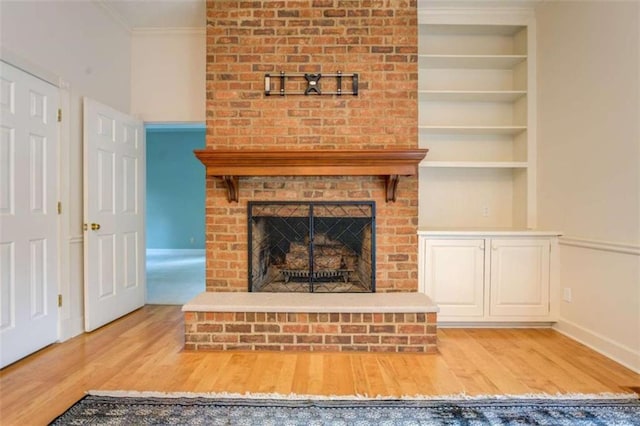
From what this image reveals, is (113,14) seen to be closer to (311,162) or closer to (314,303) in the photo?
(311,162)

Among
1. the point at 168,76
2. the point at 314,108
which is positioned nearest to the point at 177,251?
the point at 168,76

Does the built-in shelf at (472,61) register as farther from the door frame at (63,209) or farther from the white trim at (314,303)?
the door frame at (63,209)

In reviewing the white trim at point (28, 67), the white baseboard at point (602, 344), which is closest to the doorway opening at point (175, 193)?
the white trim at point (28, 67)

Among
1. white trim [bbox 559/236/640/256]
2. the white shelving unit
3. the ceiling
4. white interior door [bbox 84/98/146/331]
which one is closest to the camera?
white trim [bbox 559/236/640/256]

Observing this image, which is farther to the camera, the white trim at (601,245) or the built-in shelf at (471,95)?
the built-in shelf at (471,95)

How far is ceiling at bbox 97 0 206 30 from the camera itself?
9.86 feet

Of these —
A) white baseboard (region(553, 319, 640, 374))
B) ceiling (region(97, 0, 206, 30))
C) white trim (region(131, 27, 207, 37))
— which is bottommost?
white baseboard (region(553, 319, 640, 374))

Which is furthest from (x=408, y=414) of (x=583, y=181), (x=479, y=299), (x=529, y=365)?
(x=583, y=181)

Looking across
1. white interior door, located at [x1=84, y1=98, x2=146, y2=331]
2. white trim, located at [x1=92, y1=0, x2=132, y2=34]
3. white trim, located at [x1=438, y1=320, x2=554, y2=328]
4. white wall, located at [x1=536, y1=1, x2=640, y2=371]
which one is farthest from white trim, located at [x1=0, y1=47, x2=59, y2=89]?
white wall, located at [x1=536, y1=1, x2=640, y2=371]

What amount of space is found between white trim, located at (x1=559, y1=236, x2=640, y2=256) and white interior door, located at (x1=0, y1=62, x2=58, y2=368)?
384cm

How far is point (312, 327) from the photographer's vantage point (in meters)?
2.39

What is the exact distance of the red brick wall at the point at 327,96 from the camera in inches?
109

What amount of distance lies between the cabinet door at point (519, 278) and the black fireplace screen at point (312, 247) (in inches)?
39.4

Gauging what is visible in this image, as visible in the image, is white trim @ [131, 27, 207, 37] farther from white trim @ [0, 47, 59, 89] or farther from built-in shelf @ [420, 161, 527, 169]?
built-in shelf @ [420, 161, 527, 169]
